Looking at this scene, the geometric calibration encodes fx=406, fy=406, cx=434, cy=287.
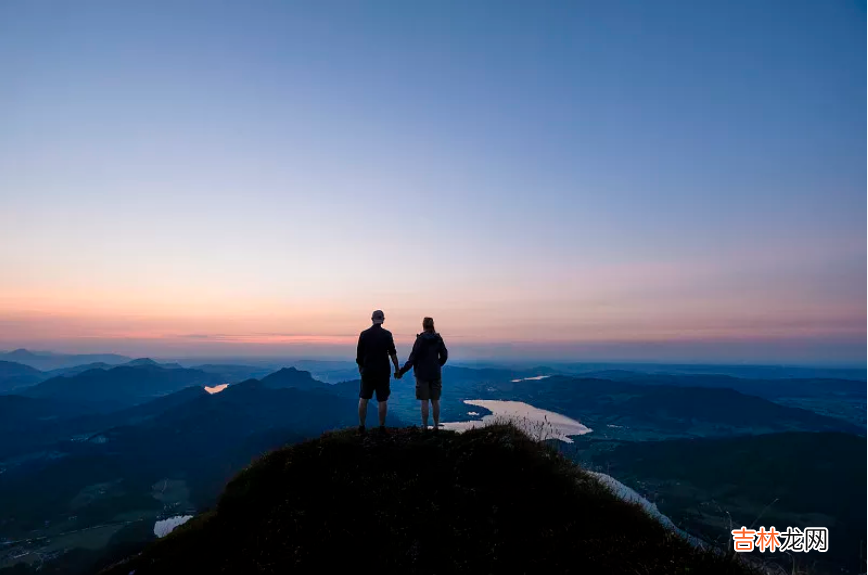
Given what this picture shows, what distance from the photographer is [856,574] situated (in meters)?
97.9

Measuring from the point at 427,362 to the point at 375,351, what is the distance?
6.74 ft

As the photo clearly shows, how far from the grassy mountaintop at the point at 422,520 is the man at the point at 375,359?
164 centimetres

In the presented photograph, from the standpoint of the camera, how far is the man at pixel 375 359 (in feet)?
44.9

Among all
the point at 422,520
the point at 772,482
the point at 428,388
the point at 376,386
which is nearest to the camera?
the point at 422,520

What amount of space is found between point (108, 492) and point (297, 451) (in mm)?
229191

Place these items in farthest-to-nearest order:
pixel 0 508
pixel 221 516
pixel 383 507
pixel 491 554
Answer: pixel 0 508 < pixel 221 516 < pixel 383 507 < pixel 491 554

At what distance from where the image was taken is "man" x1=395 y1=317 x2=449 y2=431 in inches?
583

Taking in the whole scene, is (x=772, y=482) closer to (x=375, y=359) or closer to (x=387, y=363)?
(x=387, y=363)

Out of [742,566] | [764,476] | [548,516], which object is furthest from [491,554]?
[764,476]

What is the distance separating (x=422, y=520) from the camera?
31.7 feet

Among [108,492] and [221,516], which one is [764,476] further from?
[108,492]

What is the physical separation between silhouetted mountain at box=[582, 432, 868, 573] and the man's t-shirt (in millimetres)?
139229

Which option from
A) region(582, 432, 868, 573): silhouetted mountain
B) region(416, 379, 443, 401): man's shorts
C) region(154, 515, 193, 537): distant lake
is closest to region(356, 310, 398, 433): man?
region(416, 379, 443, 401): man's shorts

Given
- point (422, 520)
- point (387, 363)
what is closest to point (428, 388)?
point (387, 363)
